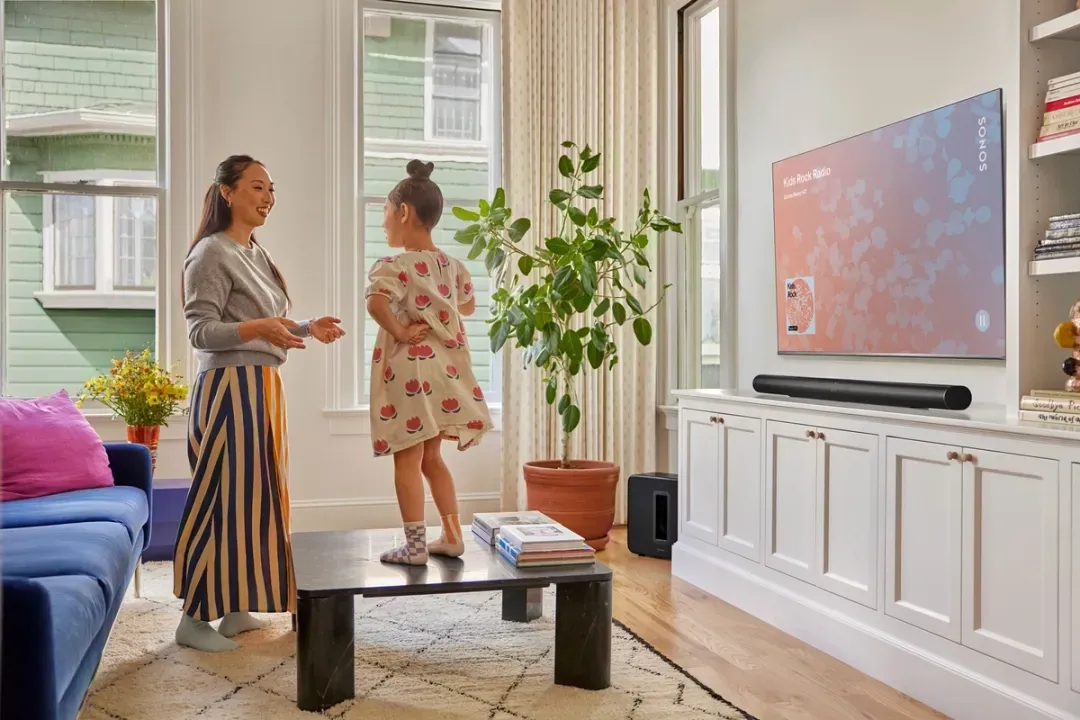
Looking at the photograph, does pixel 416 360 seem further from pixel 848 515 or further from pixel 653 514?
pixel 653 514

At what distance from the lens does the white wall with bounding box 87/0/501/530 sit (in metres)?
4.54

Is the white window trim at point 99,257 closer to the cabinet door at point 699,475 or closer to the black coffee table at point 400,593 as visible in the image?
the black coffee table at point 400,593

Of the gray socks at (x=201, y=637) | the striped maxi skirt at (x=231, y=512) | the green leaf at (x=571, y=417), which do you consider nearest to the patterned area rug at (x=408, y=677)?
the gray socks at (x=201, y=637)

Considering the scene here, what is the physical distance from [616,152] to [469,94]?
0.88 metres

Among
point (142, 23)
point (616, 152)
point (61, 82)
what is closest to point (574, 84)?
point (616, 152)

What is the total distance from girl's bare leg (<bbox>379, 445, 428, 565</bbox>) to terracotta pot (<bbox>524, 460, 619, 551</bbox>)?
178 centimetres

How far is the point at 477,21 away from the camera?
5066 millimetres

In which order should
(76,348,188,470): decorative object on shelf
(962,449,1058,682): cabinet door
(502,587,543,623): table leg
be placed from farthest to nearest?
(76,348,188,470): decorative object on shelf, (502,587,543,623): table leg, (962,449,1058,682): cabinet door

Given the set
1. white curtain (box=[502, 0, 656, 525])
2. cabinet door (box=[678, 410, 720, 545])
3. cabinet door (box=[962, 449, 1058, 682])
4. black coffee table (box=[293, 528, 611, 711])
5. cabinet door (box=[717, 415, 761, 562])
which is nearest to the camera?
cabinet door (box=[962, 449, 1058, 682])

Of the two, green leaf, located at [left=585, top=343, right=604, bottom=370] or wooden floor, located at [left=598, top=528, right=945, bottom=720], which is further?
green leaf, located at [left=585, top=343, right=604, bottom=370]

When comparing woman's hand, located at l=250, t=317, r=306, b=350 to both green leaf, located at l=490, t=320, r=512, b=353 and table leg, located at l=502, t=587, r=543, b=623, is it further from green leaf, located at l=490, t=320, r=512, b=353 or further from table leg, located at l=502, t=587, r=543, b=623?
green leaf, located at l=490, t=320, r=512, b=353

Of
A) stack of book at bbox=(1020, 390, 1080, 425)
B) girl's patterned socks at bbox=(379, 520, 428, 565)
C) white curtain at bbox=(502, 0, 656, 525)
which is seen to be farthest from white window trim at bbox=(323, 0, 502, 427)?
stack of book at bbox=(1020, 390, 1080, 425)

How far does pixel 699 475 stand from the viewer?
3631 millimetres

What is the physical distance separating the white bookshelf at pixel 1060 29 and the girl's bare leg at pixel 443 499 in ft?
6.12
